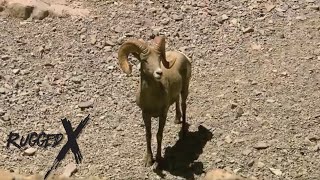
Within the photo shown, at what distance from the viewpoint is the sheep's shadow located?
368 inches

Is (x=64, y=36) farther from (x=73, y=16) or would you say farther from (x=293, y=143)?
(x=293, y=143)

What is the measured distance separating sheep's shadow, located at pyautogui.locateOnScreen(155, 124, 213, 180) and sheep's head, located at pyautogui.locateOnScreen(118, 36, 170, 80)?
5.03 ft

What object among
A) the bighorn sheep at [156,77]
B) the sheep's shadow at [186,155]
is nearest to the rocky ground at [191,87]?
the sheep's shadow at [186,155]

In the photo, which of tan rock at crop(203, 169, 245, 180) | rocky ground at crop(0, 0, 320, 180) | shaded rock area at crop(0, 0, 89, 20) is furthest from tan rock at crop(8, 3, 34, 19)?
tan rock at crop(203, 169, 245, 180)

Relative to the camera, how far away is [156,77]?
27.5 ft

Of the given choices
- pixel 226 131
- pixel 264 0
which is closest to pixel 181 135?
pixel 226 131

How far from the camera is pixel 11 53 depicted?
12.2 meters

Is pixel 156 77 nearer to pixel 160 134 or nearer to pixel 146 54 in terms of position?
pixel 146 54

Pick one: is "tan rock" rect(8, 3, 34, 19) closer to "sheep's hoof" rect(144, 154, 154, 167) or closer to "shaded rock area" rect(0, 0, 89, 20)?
"shaded rock area" rect(0, 0, 89, 20)

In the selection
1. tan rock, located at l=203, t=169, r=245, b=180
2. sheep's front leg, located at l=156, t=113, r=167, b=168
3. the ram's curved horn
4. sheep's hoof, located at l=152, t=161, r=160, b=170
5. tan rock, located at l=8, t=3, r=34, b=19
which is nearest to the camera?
the ram's curved horn

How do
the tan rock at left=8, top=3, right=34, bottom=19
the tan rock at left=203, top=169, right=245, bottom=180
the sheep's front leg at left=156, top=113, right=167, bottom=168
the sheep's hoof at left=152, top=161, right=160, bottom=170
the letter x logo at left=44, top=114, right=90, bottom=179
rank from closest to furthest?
the tan rock at left=203, top=169, right=245, bottom=180
the sheep's front leg at left=156, top=113, right=167, bottom=168
the sheep's hoof at left=152, top=161, right=160, bottom=170
the letter x logo at left=44, top=114, right=90, bottom=179
the tan rock at left=8, top=3, right=34, bottom=19

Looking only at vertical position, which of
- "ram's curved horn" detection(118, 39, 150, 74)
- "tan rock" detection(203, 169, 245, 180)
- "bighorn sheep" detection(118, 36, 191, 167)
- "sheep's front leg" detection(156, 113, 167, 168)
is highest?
"ram's curved horn" detection(118, 39, 150, 74)

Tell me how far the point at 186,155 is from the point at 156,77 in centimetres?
174

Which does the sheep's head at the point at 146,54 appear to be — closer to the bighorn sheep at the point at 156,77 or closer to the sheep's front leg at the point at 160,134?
the bighorn sheep at the point at 156,77
